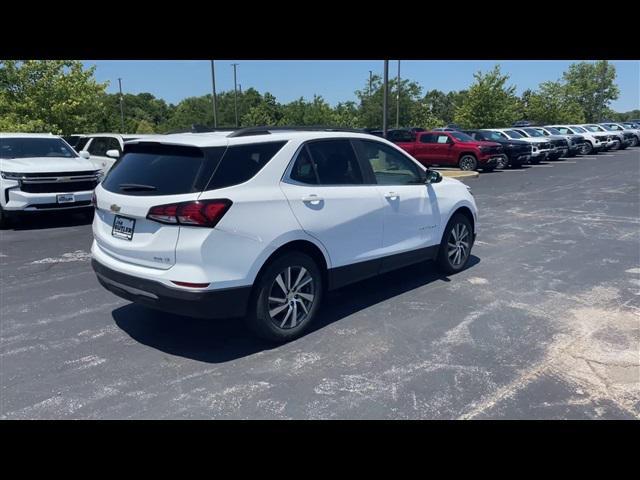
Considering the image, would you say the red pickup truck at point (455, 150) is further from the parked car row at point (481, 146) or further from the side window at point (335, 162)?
the side window at point (335, 162)

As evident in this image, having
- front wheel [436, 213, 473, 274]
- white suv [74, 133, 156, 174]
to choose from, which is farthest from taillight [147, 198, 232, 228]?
white suv [74, 133, 156, 174]

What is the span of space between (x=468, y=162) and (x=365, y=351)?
18319 mm

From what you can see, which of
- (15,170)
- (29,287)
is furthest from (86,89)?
(29,287)

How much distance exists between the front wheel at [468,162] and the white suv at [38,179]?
1538 centimetres

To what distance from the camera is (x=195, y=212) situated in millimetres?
3682

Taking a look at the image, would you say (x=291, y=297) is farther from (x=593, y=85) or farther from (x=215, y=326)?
(x=593, y=85)

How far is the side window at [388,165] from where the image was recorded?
5.20m

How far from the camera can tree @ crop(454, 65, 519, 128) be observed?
1377 inches

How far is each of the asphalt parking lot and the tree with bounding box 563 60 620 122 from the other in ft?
205

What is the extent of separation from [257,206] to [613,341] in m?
3.29
